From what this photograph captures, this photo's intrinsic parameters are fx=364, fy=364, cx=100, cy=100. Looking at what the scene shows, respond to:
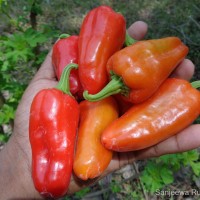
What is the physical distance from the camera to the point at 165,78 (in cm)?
218

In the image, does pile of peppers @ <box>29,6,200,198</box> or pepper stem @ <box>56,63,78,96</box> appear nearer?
pile of peppers @ <box>29,6,200,198</box>

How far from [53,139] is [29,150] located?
0.42 metres

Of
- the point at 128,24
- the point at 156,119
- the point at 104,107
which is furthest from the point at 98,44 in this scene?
the point at 128,24

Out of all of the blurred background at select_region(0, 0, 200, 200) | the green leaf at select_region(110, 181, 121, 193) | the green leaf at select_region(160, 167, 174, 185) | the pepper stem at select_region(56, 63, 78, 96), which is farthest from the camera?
the green leaf at select_region(110, 181, 121, 193)

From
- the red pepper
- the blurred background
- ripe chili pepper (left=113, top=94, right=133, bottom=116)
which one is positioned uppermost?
the red pepper

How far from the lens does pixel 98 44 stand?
217 centimetres

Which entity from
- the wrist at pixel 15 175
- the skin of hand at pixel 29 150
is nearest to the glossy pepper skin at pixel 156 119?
the skin of hand at pixel 29 150

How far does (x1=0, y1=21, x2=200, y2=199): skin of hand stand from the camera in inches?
86.4

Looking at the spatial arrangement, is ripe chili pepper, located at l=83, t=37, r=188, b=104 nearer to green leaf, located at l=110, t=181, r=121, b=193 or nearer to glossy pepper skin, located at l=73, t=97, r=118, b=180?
glossy pepper skin, located at l=73, t=97, r=118, b=180

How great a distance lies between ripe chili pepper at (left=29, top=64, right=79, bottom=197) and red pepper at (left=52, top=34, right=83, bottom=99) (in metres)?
0.21

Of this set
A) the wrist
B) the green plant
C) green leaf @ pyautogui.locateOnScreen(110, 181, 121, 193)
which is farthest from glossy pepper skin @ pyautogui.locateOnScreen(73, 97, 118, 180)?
green leaf @ pyautogui.locateOnScreen(110, 181, 121, 193)

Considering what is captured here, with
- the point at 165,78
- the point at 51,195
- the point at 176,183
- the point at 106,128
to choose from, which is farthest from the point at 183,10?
the point at 51,195

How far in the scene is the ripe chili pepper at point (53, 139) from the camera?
1.94 meters

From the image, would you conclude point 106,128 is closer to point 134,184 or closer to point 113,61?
point 113,61
